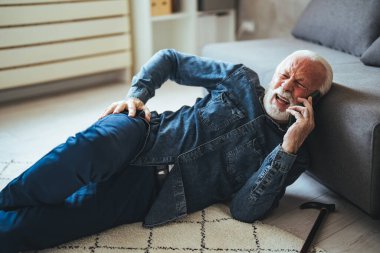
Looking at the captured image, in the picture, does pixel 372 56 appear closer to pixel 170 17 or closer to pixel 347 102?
pixel 347 102

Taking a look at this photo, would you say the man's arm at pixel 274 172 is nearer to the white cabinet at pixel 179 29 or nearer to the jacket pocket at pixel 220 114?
the jacket pocket at pixel 220 114

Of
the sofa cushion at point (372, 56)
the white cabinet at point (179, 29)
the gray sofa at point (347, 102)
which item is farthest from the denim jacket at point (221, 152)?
the white cabinet at point (179, 29)

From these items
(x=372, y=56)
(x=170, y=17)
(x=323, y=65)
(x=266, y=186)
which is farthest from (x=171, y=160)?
(x=170, y=17)

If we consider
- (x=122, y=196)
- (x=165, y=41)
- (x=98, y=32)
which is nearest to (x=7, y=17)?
(x=98, y=32)

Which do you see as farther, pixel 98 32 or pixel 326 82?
pixel 98 32

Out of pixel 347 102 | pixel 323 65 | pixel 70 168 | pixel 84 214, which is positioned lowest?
pixel 84 214

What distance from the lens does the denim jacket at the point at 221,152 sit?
136 cm

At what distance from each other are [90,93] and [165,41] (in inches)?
37.4

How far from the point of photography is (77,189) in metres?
1.21

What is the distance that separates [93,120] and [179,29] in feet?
4.56

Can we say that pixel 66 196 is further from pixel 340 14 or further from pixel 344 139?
pixel 340 14

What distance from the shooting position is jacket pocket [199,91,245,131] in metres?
1.44

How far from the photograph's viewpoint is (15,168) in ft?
5.87

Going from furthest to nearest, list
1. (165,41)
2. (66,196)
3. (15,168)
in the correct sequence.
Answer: (165,41), (15,168), (66,196)
